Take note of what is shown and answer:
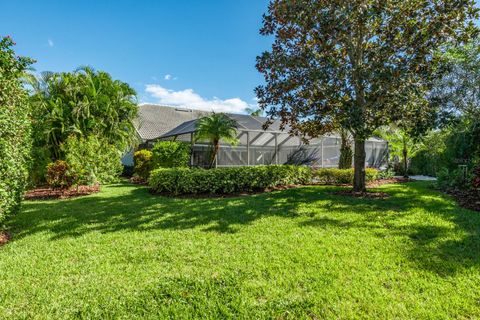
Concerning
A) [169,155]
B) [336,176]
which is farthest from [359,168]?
[169,155]

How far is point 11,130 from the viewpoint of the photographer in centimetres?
520

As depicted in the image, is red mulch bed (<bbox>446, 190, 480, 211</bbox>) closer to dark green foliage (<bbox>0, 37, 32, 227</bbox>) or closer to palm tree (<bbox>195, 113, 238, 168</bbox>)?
palm tree (<bbox>195, 113, 238, 168</bbox>)

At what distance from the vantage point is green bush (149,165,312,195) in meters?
9.88

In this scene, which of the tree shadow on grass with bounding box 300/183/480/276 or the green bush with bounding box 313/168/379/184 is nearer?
the tree shadow on grass with bounding box 300/183/480/276

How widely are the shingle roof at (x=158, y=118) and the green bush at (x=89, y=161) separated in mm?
8226

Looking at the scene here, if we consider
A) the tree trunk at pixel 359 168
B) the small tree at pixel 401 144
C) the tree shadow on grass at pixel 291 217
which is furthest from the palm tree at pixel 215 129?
the small tree at pixel 401 144

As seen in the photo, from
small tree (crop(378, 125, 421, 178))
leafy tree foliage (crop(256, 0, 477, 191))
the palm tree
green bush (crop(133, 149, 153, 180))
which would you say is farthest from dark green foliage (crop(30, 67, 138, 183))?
small tree (crop(378, 125, 421, 178))

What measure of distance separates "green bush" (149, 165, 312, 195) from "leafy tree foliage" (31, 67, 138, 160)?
255 inches

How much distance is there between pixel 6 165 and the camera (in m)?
4.98

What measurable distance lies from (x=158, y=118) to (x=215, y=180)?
17.0 m

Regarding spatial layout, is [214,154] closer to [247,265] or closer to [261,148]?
[261,148]

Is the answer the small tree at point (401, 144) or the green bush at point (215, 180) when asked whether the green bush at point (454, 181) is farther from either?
the green bush at point (215, 180)

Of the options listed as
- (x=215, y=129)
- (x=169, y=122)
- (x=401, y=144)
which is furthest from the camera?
(x=169, y=122)

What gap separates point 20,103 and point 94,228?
307 centimetres
